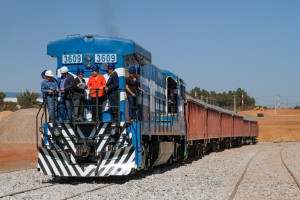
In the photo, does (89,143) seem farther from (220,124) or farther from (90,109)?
(220,124)

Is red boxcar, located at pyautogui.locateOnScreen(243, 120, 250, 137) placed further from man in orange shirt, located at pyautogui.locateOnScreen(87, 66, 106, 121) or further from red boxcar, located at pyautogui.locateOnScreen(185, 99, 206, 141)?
man in orange shirt, located at pyautogui.locateOnScreen(87, 66, 106, 121)

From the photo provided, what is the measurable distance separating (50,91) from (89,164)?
6.59 ft

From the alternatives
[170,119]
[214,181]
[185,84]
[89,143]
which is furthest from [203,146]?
[89,143]

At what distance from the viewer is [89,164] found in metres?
11.6

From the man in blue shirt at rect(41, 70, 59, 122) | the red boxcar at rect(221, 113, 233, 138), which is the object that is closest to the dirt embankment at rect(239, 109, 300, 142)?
the red boxcar at rect(221, 113, 233, 138)

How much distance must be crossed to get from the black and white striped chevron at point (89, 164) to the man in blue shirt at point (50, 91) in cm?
44

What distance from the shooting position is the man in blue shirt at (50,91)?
12.0m

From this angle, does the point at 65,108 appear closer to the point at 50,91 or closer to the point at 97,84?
the point at 50,91

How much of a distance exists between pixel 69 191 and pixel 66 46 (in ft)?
13.7

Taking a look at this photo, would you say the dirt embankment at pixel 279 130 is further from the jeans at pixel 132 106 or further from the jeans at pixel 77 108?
the jeans at pixel 77 108

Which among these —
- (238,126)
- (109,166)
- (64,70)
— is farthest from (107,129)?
(238,126)

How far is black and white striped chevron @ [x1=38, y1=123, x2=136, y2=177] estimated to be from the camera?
1152 cm

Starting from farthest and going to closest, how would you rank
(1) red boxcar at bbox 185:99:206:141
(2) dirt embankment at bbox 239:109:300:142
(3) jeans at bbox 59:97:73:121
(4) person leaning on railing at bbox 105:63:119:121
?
(2) dirt embankment at bbox 239:109:300:142 < (1) red boxcar at bbox 185:99:206:141 < (3) jeans at bbox 59:97:73:121 < (4) person leaning on railing at bbox 105:63:119:121

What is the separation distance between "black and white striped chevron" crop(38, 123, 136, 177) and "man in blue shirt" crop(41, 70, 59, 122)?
444 mm
